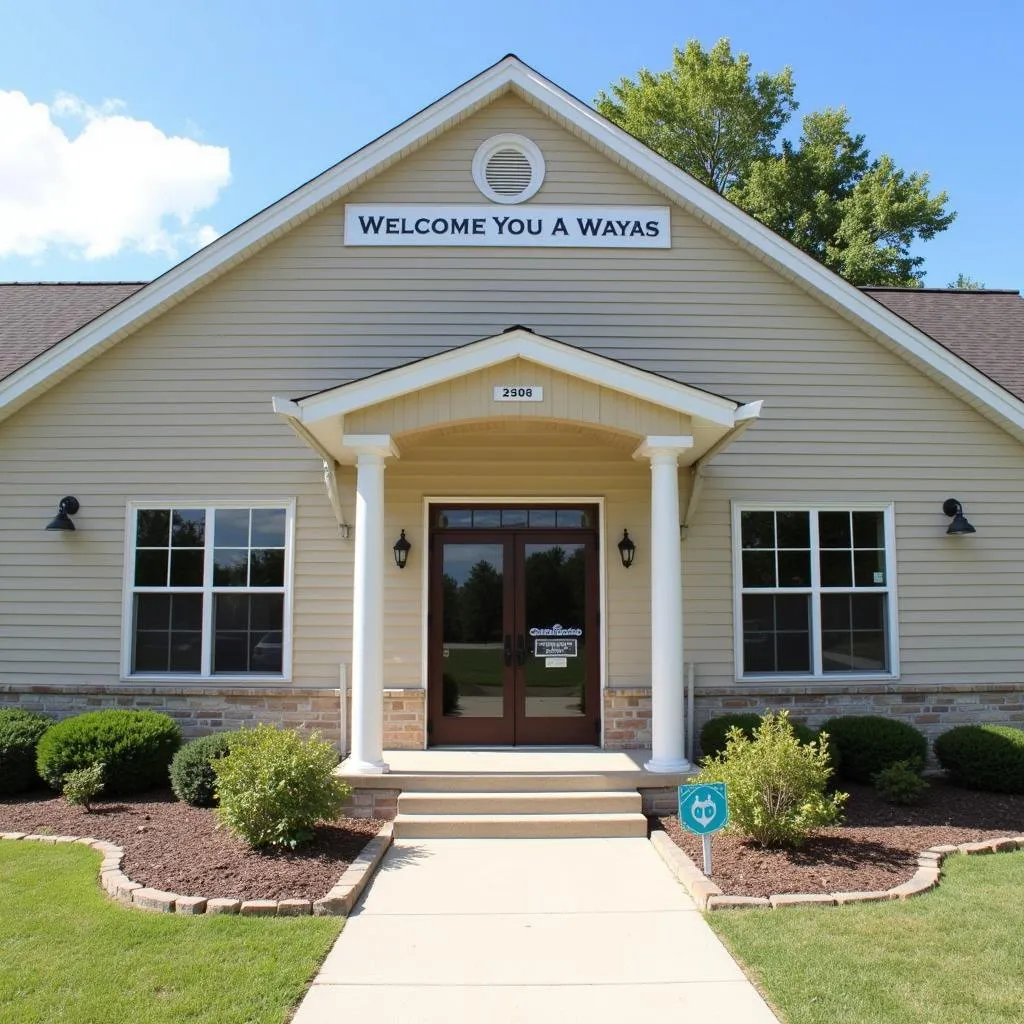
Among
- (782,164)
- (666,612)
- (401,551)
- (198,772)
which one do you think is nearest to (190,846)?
(198,772)

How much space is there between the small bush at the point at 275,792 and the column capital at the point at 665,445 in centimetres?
400

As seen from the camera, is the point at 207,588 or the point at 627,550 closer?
the point at 627,550

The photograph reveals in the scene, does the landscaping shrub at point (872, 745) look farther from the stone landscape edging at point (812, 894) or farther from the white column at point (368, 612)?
the white column at point (368, 612)

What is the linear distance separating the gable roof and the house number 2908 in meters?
3.75

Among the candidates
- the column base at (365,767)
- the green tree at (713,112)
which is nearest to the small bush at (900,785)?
the column base at (365,767)

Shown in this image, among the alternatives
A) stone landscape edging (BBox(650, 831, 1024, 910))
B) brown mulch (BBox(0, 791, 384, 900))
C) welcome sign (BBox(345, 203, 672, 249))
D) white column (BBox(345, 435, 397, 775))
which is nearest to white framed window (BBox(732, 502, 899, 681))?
stone landscape edging (BBox(650, 831, 1024, 910))

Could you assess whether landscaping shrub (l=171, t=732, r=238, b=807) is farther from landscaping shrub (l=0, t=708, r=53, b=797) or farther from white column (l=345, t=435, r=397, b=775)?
landscaping shrub (l=0, t=708, r=53, b=797)

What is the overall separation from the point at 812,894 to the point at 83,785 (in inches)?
241

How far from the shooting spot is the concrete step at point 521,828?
25.2 feet

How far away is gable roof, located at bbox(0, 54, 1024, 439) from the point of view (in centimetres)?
1002

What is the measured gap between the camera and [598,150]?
10547 mm

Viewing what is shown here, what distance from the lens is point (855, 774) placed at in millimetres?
9062

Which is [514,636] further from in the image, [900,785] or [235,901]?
[235,901]

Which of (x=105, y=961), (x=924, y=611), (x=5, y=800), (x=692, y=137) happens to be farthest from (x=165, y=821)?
(x=692, y=137)
